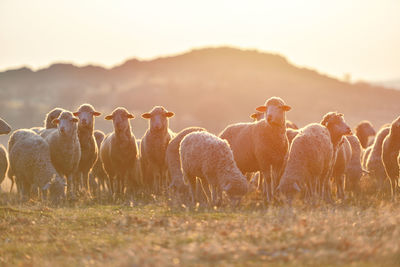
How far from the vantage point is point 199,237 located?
8156 mm

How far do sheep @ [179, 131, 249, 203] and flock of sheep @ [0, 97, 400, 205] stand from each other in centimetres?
2

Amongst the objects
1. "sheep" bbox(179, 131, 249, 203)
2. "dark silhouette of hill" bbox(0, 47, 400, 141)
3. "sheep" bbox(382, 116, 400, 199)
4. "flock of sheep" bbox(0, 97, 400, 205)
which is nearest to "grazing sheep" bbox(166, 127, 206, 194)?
"flock of sheep" bbox(0, 97, 400, 205)

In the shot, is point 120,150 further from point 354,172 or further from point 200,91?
point 200,91

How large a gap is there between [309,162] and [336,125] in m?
1.61

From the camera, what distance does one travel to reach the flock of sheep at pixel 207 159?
12.0 meters

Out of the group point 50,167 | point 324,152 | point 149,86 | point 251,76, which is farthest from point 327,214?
point 251,76

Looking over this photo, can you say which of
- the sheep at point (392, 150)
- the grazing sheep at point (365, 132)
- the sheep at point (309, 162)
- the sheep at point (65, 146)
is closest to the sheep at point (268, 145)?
the sheep at point (309, 162)

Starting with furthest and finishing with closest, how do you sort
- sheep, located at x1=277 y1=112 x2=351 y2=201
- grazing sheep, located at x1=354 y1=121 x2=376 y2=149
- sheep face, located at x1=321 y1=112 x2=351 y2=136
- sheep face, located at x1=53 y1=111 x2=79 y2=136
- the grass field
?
grazing sheep, located at x1=354 y1=121 x2=376 y2=149 → sheep face, located at x1=53 y1=111 x2=79 y2=136 → sheep face, located at x1=321 y1=112 x2=351 y2=136 → sheep, located at x1=277 y1=112 x2=351 y2=201 → the grass field

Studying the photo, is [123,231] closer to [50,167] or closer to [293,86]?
[50,167]

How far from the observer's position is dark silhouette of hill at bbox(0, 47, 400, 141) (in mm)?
80188

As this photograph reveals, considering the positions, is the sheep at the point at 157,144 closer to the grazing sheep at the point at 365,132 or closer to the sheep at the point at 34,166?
the sheep at the point at 34,166

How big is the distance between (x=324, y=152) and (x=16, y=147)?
7.70 m

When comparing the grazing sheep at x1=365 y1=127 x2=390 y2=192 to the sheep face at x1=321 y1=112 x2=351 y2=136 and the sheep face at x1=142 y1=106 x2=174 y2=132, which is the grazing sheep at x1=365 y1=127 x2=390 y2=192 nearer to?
the sheep face at x1=321 y1=112 x2=351 y2=136

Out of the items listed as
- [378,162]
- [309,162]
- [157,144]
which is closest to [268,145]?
[309,162]
